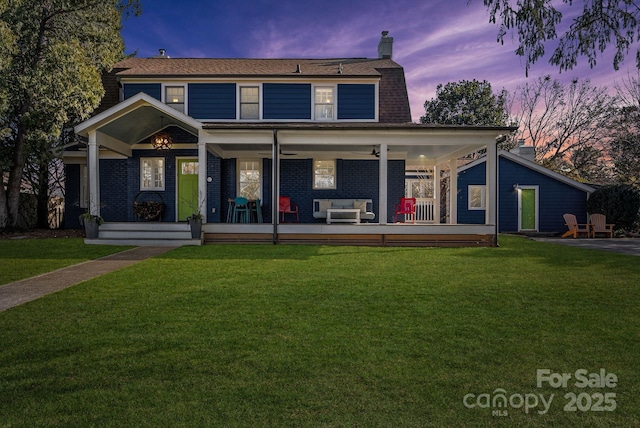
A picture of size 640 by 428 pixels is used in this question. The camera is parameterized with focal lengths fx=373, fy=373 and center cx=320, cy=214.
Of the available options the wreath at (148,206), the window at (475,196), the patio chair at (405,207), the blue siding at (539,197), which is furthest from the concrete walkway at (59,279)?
the blue siding at (539,197)

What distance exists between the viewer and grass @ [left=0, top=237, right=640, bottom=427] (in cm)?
227

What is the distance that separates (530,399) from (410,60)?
18.8 metres

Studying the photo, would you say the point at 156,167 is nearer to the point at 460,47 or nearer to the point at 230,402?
the point at 460,47

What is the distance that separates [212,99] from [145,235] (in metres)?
6.35

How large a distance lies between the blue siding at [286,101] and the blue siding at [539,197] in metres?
8.93

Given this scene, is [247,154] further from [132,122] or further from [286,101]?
[132,122]

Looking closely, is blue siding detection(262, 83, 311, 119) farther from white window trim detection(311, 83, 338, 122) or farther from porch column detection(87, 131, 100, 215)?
porch column detection(87, 131, 100, 215)

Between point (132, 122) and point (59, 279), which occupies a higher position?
point (132, 122)

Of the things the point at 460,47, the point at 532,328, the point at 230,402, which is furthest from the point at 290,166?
the point at 230,402

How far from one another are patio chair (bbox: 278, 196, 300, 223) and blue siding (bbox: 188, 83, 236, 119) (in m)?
4.13

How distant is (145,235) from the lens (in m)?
11.3

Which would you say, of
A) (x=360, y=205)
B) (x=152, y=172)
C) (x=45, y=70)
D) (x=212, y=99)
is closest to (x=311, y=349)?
(x=360, y=205)

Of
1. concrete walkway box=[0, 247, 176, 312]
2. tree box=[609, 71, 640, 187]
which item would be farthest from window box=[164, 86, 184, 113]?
tree box=[609, 71, 640, 187]

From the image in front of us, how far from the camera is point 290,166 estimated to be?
1494 cm
